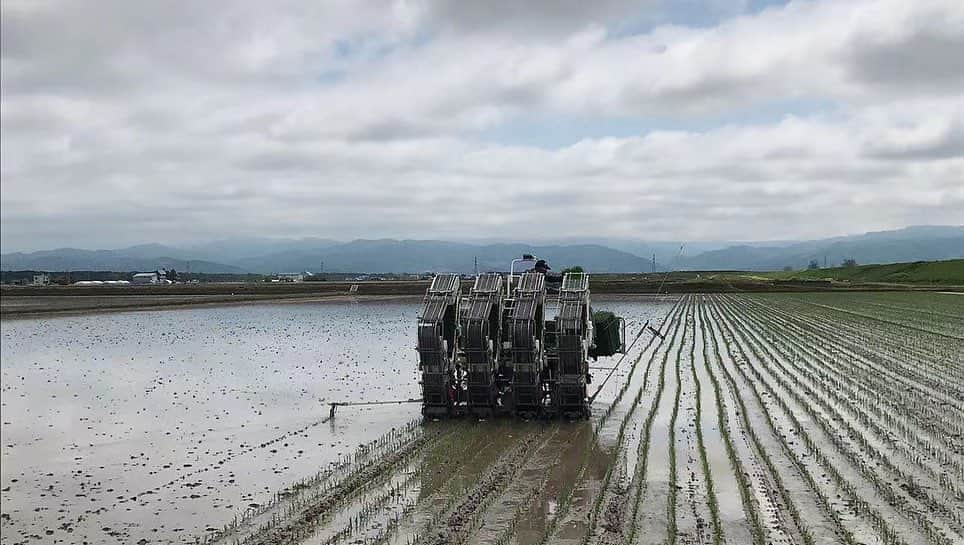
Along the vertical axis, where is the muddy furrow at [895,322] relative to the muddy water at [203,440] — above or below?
above

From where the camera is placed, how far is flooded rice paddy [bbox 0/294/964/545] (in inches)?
452

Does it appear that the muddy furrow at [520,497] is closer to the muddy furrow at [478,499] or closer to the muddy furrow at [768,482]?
the muddy furrow at [478,499]

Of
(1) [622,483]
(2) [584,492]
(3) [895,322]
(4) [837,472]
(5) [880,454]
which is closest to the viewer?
(2) [584,492]

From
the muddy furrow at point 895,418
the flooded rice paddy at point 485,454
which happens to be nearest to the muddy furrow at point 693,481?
the flooded rice paddy at point 485,454

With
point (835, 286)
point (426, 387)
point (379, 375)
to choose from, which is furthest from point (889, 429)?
point (835, 286)

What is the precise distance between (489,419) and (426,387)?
1.75 meters

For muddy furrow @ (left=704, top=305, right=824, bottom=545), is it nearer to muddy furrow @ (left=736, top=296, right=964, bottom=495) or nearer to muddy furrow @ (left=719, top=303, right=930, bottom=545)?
muddy furrow @ (left=719, top=303, right=930, bottom=545)

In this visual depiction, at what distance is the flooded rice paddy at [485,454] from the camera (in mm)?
11492

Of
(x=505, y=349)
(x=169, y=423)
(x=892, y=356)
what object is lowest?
(x=169, y=423)

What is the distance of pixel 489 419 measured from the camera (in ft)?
64.2

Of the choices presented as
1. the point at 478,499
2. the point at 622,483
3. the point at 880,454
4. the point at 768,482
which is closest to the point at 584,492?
the point at 622,483

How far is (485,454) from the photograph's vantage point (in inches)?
624

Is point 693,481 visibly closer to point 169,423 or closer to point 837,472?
point 837,472

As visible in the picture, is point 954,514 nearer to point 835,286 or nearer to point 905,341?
point 905,341
